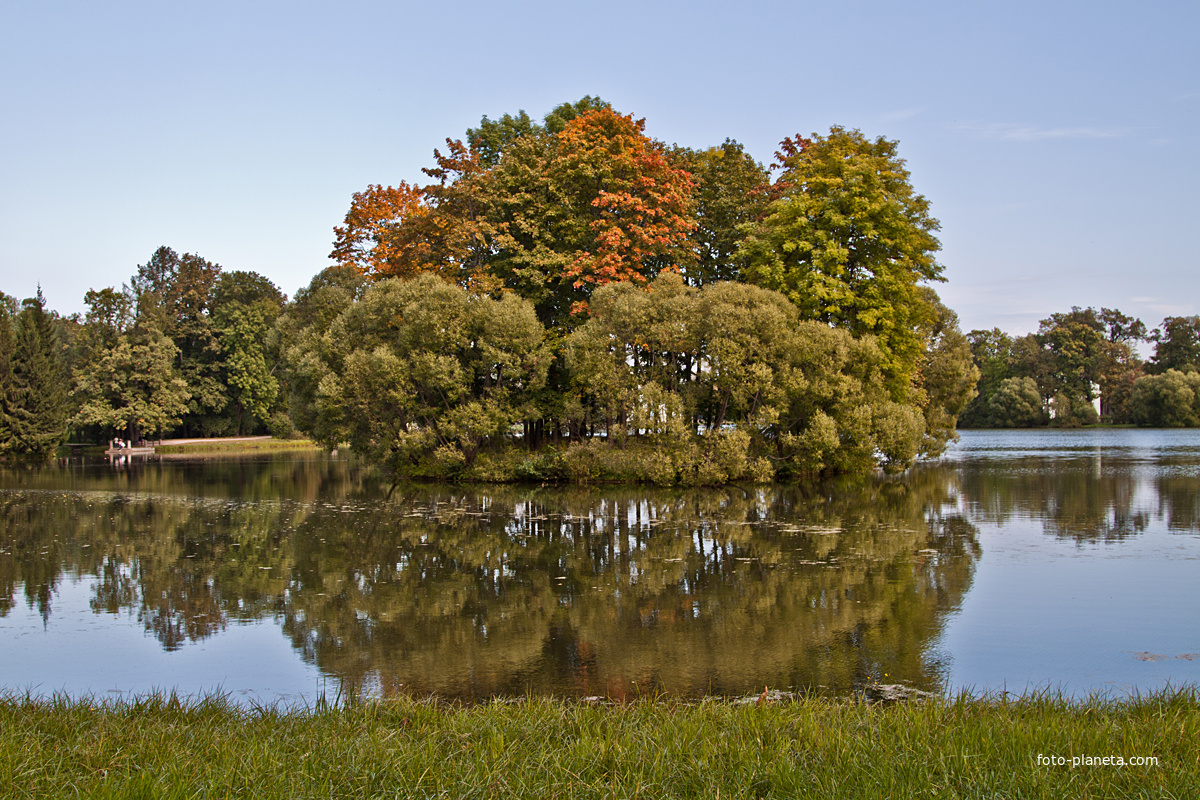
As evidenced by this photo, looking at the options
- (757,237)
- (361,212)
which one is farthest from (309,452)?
(757,237)

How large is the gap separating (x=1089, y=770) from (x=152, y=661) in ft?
30.3

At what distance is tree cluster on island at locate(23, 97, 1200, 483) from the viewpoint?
28984mm

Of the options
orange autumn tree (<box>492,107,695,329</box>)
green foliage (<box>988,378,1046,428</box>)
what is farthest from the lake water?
green foliage (<box>988,378,1046,428</box>)

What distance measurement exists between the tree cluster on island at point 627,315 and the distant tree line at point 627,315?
4.0 inches

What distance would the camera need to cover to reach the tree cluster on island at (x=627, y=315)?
95.1 ft

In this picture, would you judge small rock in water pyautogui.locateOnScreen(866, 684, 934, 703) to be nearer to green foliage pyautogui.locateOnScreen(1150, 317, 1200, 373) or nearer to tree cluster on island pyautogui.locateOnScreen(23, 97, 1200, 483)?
tree cluster on island pyautogui.locateOnScreen(23, 97, 1200, 483)

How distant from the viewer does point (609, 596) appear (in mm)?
12438

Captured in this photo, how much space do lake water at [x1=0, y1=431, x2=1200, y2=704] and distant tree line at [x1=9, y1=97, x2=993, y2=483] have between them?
5.46 metres

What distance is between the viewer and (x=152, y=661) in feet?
31.7

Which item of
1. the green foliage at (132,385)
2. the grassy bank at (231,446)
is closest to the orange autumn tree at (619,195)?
the grassy bank at (231,446)

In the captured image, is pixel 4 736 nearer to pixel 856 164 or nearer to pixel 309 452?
pixel 856 164

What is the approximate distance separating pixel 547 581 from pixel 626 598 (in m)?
1.84

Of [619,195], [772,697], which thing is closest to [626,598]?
A: [772,697]

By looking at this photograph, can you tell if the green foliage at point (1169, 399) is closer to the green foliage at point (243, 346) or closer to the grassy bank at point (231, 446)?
the grassy bank at point (231, 446)
